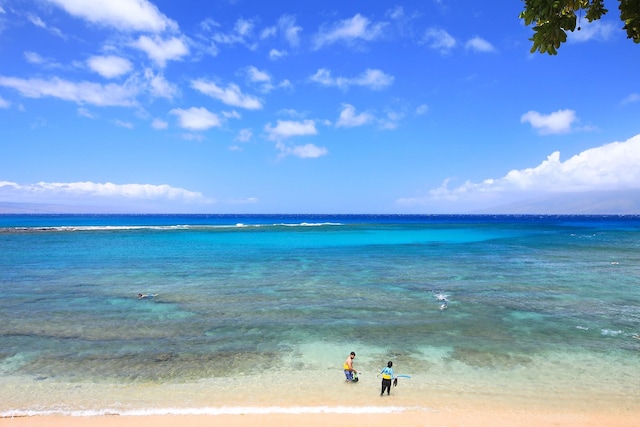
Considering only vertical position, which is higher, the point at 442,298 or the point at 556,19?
the point at 556,19

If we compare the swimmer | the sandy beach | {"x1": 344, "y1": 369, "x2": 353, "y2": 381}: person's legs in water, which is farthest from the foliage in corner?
the swimmer

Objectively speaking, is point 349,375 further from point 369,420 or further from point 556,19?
point 556,19

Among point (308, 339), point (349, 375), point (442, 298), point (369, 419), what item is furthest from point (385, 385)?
point (442, 298)

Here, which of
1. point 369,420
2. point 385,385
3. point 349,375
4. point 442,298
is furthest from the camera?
point 442,298

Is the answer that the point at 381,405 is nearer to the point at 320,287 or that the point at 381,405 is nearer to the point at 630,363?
the point at 630,363

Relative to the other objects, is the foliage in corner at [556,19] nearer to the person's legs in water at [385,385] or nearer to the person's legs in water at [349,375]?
the person's legs in water at [385,385]

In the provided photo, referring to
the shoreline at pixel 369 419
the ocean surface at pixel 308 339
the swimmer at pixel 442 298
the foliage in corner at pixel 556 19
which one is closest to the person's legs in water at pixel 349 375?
the ocean surface at pixel 308 339

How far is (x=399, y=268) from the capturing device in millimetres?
35000

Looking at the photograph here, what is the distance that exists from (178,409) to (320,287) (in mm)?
15971

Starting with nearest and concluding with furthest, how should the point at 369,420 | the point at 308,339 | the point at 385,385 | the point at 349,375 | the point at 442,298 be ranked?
1. the point at 369,420
2. the point at 385,385
3. the point at 349,375
4. the point at 308,339
5. the point at 442,298

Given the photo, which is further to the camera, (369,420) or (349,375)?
(349,375)

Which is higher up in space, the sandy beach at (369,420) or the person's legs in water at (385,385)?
the person's legs in water at (385,385)

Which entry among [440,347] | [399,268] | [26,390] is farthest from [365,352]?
[399,268]

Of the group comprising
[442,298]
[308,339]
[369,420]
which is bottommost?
A: [369,420]
